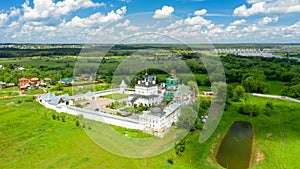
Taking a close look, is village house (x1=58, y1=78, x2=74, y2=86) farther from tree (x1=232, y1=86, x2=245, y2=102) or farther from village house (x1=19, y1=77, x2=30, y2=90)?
tree (x1=232, y1=86, x2=245, y2=102)

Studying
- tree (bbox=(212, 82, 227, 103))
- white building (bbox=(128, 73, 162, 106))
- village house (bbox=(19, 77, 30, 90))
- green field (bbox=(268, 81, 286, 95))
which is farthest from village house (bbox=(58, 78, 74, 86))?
green field (bbox=(268, 81, 286, 95))

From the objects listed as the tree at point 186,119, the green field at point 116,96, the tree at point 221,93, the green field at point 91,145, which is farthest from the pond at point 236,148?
the green field at point 116,96

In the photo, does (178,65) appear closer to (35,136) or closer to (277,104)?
(277,104)

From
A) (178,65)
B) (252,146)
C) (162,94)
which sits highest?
(178,65)

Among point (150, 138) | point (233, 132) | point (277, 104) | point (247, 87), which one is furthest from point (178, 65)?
point (150, 138)

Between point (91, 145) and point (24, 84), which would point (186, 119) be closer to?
point (91, 145)

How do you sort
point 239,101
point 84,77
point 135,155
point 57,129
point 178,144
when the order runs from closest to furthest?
point 135,155 < point 178,144 < point 57,129 < point 239,101 < point 84,77
